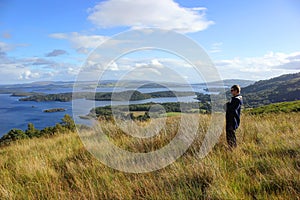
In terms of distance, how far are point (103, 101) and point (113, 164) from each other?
3.07 metres

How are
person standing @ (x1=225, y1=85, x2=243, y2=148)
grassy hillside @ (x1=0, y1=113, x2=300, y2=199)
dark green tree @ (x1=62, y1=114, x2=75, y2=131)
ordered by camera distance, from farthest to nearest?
dark green tree @ (x1=62, y1=114, x2=75, y2=131) < person standing @ (x1=225, y1=85, x2=243, y2=148) < grassy hillside @ (x1=0, y1=113, x2=300, y2=199)

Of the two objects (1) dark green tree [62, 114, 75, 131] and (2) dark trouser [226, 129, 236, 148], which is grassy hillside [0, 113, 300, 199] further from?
(1) dark green tree [62, 114, 75, 131]

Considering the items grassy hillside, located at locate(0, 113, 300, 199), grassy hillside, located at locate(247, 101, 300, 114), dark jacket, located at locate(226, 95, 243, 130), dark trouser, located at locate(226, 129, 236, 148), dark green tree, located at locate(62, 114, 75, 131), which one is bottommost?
grassy hillside, located at locate(247, 101, 300, 114)

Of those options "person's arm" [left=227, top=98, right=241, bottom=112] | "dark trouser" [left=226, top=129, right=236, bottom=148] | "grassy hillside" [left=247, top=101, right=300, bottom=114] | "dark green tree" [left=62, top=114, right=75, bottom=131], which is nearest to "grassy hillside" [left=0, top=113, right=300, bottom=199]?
"dark trouser" [left=226, top=129, right=236, bottom=148]

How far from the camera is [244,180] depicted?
11.1 feet

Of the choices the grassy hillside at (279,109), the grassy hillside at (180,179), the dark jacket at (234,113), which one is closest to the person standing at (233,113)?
the dark jacket at (234,113)

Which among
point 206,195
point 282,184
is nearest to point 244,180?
point 282,184

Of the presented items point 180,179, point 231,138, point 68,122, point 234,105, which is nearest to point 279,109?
point 68,122

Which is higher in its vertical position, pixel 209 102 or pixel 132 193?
pixel 209 102

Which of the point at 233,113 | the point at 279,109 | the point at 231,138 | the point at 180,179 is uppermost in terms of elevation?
the point at 233,113

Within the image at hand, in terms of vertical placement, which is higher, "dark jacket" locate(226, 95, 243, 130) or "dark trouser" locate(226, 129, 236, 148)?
"dark jacket" locate(226, 95, 243, 130)

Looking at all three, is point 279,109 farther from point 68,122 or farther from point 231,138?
point 231,138

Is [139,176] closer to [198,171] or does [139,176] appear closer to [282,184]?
[198,171]

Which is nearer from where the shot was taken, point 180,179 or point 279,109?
point 180,179
